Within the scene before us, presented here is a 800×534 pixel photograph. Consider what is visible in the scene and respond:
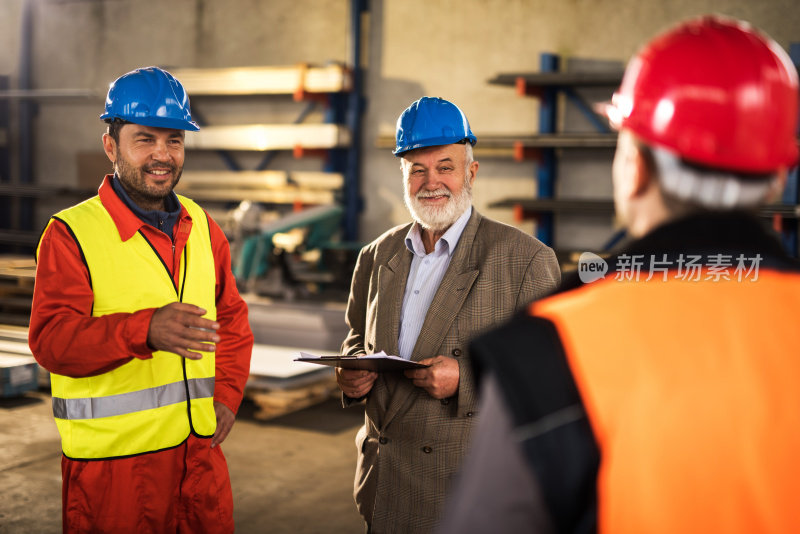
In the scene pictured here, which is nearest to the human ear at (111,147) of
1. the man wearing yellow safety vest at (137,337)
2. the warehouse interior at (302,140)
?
the man wearing yellow safety vest at (137,337)

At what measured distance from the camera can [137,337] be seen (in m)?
2.08

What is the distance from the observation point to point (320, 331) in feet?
23.5

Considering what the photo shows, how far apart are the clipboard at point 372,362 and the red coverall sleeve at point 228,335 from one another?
414 mm

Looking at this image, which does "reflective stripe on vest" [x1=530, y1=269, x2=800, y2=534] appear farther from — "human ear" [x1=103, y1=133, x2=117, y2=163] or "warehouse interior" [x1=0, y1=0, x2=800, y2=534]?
"warehouse interior" [x1=0, y1=0, x2=800, y2=534]

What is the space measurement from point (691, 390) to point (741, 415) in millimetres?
62

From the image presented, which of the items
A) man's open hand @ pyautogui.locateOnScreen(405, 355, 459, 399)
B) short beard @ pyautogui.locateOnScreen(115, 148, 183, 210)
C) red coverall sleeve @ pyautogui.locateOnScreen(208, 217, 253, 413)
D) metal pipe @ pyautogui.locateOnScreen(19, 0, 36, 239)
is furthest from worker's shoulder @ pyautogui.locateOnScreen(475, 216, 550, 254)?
metal pipe @ pyautogui.locateOnScreen(19, 0, 36, 239)

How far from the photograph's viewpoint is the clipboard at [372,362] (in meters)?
2.15

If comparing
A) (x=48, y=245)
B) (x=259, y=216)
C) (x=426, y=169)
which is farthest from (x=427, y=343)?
(x=259, y=216)

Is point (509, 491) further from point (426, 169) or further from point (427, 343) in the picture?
point (426, 169)

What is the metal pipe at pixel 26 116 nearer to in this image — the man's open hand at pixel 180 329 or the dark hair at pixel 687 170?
the man's open hand at pixel 180 329

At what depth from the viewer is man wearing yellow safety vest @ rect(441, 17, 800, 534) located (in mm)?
846

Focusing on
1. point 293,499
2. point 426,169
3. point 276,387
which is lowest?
point 293,499

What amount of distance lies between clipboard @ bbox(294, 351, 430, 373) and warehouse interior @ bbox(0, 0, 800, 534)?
2.70 meters

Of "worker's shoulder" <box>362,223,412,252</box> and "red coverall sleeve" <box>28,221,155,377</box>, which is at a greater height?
"worker's shoulder" <box>362,223,412,252</box>
